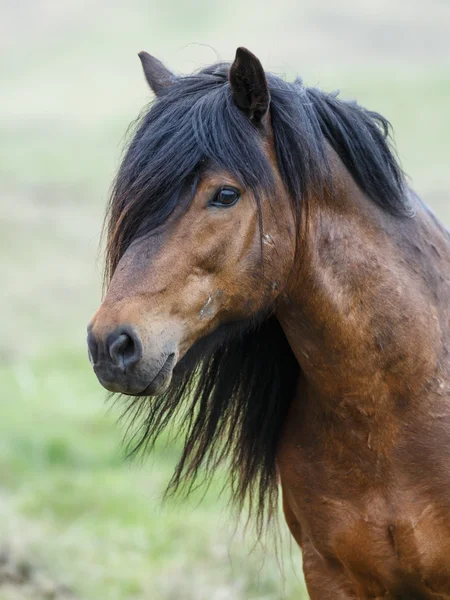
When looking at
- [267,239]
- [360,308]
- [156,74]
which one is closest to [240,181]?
[267,239]

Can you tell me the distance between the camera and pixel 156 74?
→ 3.41 metres

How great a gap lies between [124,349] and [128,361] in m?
0.04

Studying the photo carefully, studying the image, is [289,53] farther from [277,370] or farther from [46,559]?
[277,370]

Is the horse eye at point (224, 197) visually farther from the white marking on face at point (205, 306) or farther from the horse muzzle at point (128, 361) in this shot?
the horse muzzle at point (128, 361)

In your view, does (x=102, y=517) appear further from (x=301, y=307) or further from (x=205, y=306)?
(x=205, y=306)

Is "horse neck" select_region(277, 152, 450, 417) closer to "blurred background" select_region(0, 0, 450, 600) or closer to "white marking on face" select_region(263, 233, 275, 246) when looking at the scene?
"white marking on face" select_region(263, 233, 275, 246)

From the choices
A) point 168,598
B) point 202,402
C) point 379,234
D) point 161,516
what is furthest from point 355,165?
point 161,516

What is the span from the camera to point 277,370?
3.58m

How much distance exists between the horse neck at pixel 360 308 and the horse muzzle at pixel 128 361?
60 cm

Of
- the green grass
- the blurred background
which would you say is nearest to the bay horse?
the blurred background

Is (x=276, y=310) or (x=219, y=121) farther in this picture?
(x=276, y=310)

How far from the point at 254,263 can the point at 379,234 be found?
516 mm

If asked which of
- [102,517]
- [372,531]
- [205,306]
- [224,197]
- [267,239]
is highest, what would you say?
[224,197]

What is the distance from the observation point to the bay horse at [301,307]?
2.86 m
